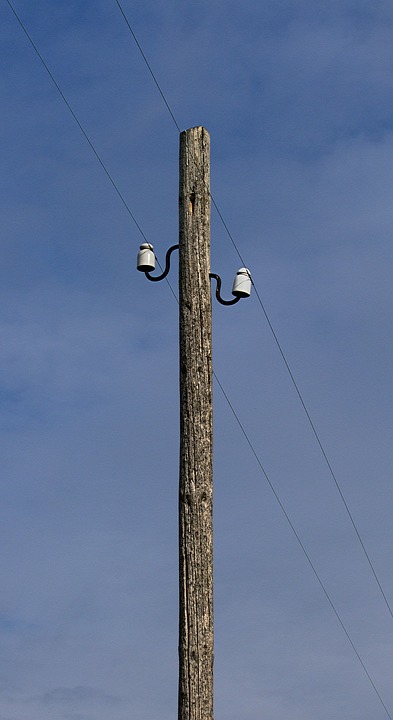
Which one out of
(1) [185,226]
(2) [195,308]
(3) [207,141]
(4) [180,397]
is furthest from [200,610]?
(3) [207,141]

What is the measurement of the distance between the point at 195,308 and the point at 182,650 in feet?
8.36

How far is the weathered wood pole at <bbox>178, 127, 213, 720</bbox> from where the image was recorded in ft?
26.5

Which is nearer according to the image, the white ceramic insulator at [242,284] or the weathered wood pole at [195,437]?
the weathered wood pole at [195,437]

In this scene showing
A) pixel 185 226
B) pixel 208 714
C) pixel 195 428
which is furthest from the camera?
pixel 185 226

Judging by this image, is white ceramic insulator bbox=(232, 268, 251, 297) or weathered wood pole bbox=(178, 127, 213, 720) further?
white ceramic insulator bbox=(232, 268, 251, 297)

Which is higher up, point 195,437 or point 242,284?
point 242,284

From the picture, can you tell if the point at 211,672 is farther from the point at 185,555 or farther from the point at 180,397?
the point at 180,397

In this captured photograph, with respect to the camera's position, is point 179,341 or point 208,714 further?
point 179,341

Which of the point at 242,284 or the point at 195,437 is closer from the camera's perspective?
the point at 195,437

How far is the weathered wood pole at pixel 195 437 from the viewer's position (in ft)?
26.5

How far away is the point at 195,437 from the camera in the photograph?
8602 millimetres

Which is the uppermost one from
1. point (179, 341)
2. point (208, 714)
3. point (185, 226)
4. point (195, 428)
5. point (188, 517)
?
point (185, 226)

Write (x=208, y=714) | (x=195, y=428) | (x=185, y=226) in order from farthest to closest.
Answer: (x=185, y=226), (x=195, y=428), (x=208, y=714)

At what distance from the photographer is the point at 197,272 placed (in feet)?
29.9
